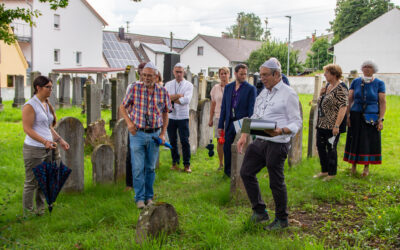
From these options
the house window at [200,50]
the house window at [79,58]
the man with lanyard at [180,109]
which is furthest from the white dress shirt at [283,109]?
the house window at [200,50]

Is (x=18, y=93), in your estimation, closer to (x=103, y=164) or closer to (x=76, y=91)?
(x=76, y=91)

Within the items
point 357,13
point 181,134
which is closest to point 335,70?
point 181,134

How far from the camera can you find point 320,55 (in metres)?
56.8

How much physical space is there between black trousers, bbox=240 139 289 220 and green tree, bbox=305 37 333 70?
53.9m

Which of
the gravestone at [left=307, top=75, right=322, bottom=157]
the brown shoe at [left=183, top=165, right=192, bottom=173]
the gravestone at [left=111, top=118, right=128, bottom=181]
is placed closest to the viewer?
the gravestone at [left=111, top=118, right=128, bottom=181]

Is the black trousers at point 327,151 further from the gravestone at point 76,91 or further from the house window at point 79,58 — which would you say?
the house window at point 79,58

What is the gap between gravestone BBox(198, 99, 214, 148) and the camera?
334 inches

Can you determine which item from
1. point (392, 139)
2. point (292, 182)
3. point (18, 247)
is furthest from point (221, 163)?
point (392, 139)

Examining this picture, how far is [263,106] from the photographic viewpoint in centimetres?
429

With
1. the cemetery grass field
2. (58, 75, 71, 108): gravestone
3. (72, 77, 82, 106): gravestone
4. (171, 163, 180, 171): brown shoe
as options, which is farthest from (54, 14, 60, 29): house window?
(171, 163, 180, 171): brown shoe

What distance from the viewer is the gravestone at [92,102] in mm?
8461

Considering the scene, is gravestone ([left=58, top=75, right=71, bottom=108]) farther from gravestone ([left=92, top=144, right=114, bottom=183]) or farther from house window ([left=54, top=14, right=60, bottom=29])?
house window ([left=54, top=14, right=60, bottom=29])

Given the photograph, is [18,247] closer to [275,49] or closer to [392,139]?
[392,139]

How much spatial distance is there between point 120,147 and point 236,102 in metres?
1.97
